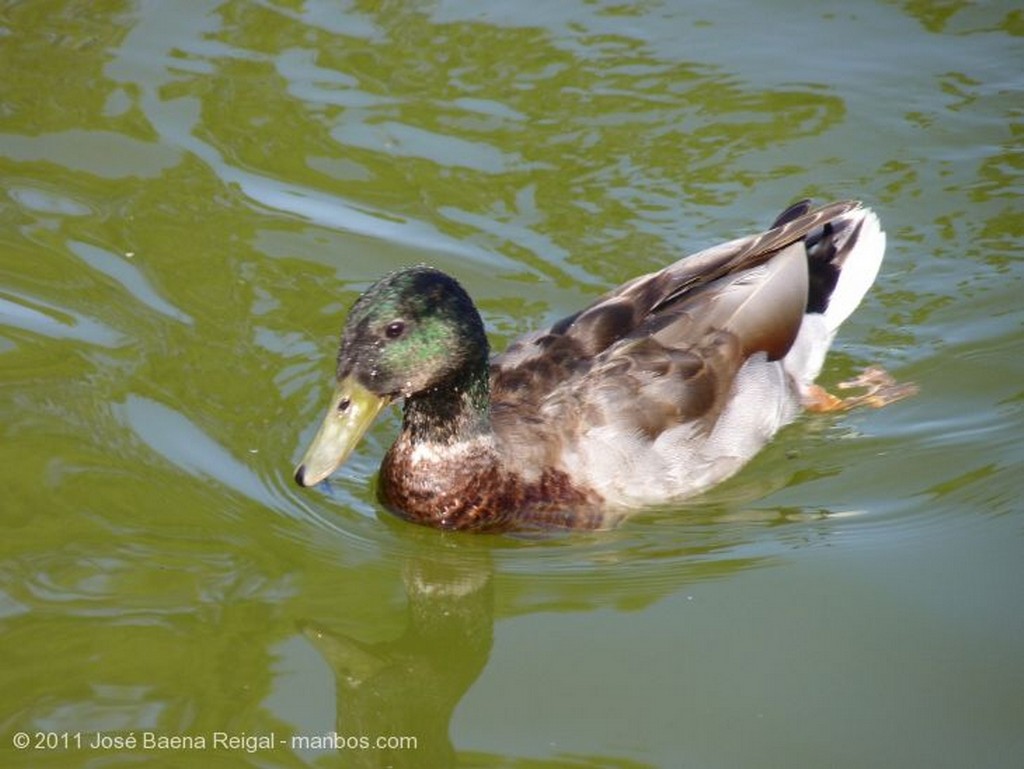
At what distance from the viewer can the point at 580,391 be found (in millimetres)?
7309

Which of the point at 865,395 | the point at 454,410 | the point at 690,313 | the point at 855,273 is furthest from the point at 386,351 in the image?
the point at 855,273

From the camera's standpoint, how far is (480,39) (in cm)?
1091

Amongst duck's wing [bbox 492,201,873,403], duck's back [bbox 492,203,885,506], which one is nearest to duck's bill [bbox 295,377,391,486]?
duck's back [bbox 492,203,885,506]

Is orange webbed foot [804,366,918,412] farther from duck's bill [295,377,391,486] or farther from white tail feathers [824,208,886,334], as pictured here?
duck's bill [295,377,391,486]

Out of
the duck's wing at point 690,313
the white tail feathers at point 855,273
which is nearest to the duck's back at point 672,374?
the duck's wing at point 690,313

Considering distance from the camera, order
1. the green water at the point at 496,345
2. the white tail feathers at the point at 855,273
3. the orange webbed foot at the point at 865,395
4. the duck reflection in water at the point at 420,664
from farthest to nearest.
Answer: the white tail feathers at the point at 855,273
the orange webbed foot at the point at 865,395
the green water at the point at 496,345
the duck reflection in water at the point at 420,664

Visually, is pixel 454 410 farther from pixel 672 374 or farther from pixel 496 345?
pixel 496 345

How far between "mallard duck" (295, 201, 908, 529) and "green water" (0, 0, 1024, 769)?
19 cm

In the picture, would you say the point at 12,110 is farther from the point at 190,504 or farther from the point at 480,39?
the point at 190,504

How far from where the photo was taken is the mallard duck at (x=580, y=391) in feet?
22.0

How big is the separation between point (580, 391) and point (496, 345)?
132cm

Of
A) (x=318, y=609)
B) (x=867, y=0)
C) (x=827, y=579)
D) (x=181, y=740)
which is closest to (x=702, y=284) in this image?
(x=827, y=579)

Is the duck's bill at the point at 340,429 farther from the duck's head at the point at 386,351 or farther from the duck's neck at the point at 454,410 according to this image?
the duck's neck at the point at 454,410

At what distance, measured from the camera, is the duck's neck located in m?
7.08
